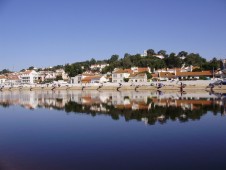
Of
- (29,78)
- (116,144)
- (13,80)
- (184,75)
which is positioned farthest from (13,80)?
(116,144)

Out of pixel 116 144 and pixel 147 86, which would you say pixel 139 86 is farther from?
pixel 116 144

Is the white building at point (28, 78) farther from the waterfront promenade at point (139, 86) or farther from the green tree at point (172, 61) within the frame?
the green tree at point (172, 61)

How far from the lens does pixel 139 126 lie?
54.5 feet

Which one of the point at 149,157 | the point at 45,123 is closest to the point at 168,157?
the point at 149,157

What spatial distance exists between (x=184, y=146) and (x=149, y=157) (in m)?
1.99

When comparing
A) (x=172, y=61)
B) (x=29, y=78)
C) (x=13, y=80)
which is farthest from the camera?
(x=13, y=80)

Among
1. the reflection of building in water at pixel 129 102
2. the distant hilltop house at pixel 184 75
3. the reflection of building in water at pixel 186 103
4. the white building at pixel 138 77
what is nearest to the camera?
the reflection of building in water at pixel 186 103

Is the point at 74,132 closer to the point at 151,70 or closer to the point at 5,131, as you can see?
the point at 5,131

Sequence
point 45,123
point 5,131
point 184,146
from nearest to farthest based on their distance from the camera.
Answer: point 184,146
point 5,131
point 45,123

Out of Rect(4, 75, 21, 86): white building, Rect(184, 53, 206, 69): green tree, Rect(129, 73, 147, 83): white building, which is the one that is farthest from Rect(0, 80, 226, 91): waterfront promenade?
Rect(184, 53, 206, 69): green tree

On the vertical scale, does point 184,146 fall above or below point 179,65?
below

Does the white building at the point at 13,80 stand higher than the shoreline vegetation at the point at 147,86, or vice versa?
the white building at the point at 13,80

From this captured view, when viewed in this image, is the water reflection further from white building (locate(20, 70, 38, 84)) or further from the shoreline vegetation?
white building (locate(20, 70, 38, 84))

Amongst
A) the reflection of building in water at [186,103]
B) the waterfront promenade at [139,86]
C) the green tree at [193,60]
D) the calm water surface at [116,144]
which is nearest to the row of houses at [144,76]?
the waterfront promenade at [139,86]
